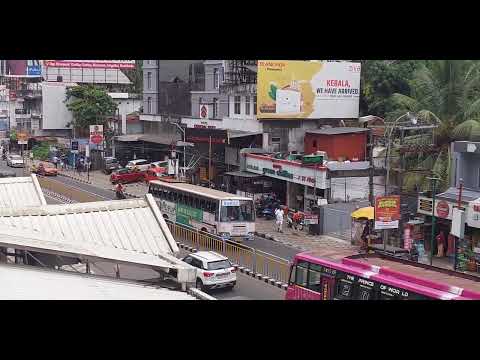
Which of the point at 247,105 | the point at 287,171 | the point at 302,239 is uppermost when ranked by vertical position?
the point at 247,105

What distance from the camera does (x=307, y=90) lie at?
2527 centimetres

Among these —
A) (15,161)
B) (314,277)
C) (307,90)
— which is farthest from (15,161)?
(314,277)

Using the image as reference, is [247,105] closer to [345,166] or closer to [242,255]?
[345,166]

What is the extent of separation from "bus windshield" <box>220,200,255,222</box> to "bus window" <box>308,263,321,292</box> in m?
6.61

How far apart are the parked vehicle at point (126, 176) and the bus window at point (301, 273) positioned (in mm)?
19866

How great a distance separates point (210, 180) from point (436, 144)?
36.7 ft

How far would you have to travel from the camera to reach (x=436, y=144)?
1886 centimetres

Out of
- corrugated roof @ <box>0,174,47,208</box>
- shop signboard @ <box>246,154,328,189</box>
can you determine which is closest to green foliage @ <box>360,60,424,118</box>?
shop signboard @ <box>246,154,328,189</box>

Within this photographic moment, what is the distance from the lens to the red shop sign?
52.1 ft

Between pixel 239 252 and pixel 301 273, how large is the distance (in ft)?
18.8

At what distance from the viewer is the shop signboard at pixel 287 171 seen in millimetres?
20219

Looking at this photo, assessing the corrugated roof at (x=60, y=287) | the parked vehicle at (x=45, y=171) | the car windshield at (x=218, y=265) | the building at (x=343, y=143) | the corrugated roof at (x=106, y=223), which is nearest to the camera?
the corrugated roof at (x=60, y=287)

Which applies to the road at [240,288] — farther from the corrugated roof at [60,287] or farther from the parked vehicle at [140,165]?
the parked vehicle at [140,165]

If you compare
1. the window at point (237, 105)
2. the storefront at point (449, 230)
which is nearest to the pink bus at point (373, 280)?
the storefront at point (449, 230)
